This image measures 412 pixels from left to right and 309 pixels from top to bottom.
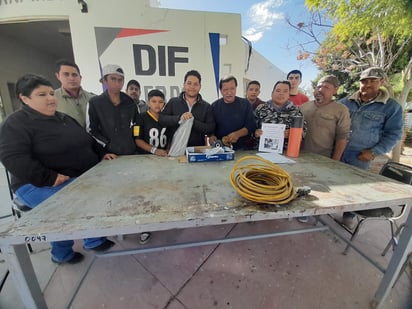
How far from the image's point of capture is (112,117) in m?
1.73

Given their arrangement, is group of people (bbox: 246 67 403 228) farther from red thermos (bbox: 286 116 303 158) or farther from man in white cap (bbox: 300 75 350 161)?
red thermos (bbox: 286 116 303 158)

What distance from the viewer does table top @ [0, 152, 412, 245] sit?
72 centimetres

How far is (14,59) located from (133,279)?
7.62m

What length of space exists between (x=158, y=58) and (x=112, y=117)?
2433 mm

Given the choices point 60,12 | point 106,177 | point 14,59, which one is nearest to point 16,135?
point 106,177

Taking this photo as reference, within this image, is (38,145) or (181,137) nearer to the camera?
(38,145)

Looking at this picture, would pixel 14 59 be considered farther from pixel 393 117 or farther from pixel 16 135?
pixel 393 117

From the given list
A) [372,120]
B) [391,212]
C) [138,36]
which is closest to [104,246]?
[391,212]

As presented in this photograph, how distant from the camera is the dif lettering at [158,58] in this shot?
3525 mm

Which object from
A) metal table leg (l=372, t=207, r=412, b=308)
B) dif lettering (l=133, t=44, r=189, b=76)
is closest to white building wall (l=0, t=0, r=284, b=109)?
dif lettering (l=133, t=44, r=189, b=76)

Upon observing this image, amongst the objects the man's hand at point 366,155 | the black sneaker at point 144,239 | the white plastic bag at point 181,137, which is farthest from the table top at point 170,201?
the black sneaker at point 144,239

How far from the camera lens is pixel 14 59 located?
542 centimetres

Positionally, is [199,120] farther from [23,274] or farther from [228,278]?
[23,274]

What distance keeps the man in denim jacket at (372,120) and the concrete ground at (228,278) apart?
912mm
